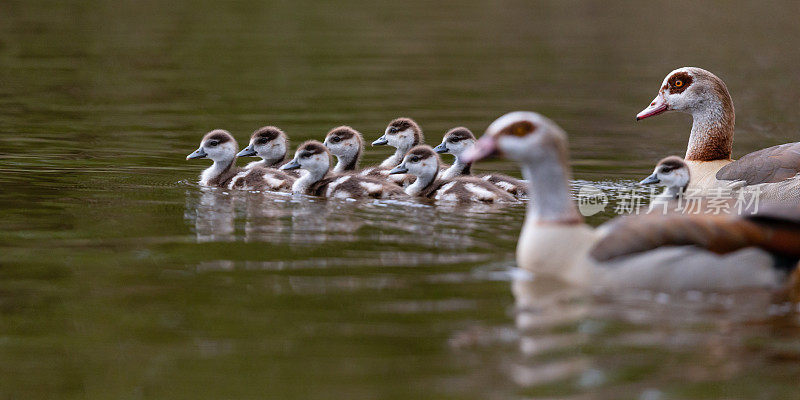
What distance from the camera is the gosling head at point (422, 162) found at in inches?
445

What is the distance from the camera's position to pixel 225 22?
37.2 meters

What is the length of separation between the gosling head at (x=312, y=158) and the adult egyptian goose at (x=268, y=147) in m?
1.05

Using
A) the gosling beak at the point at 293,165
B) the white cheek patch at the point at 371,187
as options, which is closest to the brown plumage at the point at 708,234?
the white cheek patch at the point at 371,187

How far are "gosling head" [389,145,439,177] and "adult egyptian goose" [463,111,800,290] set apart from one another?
3.62 m

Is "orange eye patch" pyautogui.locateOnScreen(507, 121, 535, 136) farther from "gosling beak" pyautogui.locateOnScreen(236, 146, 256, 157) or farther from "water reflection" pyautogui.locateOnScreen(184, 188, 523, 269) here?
"gosling beak" pyautogui.locateOnScreen(236, 146, 256, 157)

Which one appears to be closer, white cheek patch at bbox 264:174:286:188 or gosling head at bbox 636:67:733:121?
white cheek patch at bbox 264:174:286:188

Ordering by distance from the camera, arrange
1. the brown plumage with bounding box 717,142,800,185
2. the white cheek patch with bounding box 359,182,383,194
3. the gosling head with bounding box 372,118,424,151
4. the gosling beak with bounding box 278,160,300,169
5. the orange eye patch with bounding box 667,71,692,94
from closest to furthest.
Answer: the brown plumage with bounding box 717,142,800,185, the white cheek patch with bounding box 359,182,383,194, the gosling beak with bounding box 278,160,300,169, the orange eye patch with bounding box 667,71,692,94, the gosling head with bounding box 372,118,424,151

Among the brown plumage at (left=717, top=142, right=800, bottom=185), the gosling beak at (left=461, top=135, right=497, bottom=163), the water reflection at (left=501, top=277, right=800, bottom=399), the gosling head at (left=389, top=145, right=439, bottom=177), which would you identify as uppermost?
the gosling beak at (left=461, top=135, right=497, bottom=163)

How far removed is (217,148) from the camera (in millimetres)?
12320

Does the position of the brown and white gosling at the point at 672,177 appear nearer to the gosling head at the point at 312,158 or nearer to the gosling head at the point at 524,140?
the gosling head at the point at 524,140

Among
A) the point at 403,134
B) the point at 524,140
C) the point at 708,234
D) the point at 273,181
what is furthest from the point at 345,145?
the point at 708,234

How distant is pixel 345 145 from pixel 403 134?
0.72 meters

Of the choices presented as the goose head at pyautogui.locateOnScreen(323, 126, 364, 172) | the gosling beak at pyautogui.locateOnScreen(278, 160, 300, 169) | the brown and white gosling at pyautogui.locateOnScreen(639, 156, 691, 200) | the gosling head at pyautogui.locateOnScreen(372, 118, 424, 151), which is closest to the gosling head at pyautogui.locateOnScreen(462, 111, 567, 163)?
the brown and white gosling at pyautogui.locateOnScreen(639, 156, 691, 200)

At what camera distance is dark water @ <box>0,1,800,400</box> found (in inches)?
236
